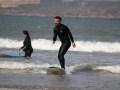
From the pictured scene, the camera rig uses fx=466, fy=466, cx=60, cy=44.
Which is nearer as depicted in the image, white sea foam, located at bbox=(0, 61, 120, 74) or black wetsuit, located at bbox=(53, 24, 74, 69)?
black wetsuit, located at bbox=(53, 24, 74, 69)

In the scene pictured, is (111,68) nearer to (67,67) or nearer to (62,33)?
(67,67)

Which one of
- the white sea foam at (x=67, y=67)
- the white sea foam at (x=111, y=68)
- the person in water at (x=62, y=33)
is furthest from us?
the white sea foam at (x=67, y=67)

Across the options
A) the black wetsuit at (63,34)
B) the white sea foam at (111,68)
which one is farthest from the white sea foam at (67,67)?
the black wetsuit at (63,34)

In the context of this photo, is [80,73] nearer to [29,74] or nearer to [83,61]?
[29,74]

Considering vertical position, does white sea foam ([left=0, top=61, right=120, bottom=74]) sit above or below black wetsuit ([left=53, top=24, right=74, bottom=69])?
below

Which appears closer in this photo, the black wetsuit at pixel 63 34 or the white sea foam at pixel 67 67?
the black wetsuit at pixel 63 34

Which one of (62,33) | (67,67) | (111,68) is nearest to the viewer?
(62,33)

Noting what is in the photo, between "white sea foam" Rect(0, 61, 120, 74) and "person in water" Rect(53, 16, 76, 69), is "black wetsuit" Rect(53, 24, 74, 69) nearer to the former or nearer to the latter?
"person in water" Rect(53, 16, 76, 69)

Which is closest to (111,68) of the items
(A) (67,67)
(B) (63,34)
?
(A) (67,67)

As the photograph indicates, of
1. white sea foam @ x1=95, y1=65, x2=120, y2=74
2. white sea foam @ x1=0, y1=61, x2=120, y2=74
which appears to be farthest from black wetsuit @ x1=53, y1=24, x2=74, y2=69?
white sea foam @ x1=95, y1=65, x2=120, y2=74

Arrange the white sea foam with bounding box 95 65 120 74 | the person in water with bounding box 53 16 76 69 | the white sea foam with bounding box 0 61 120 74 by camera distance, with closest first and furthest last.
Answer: the person in water with bounding box 53 16 76 69, the white sea foam with bounding box 95 65 120 74, the white sea foam with bounding box 0 61 120 74

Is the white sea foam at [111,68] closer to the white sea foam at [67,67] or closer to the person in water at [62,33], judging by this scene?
the white sea foam at [67,67]

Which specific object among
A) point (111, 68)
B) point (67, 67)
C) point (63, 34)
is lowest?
point (67, 67)

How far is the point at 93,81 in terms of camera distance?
43.8ft
